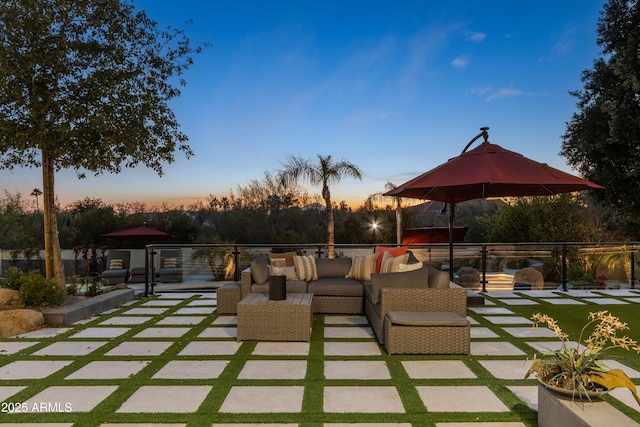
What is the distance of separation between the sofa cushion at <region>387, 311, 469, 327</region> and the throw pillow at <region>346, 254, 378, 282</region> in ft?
5.96

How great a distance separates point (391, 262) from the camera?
537cm

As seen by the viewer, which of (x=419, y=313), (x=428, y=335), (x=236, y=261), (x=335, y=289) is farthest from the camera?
(x=236, y=261)

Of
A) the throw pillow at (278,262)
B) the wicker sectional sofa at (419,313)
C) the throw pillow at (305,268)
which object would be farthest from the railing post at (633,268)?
the throw pillow at (278,262)

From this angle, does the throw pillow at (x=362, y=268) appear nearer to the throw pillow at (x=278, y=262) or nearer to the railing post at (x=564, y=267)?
the throw pillow at (x=278, y=262)

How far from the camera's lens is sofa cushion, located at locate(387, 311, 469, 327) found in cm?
367

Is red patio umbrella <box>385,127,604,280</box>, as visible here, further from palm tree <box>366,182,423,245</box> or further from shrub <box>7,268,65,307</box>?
palm tree <box>366,182,423,245</box>

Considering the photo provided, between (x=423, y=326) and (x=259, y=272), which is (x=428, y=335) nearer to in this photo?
(x=423, y=326)

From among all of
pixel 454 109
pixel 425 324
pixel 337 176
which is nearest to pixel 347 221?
pixel 337 176

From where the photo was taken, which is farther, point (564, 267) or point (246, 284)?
point (564, 267)

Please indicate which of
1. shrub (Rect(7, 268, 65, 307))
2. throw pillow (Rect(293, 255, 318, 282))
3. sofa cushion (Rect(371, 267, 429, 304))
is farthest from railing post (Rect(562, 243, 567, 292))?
shrub (Rect(7, 268, 65, 307))

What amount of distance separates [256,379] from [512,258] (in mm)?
6227

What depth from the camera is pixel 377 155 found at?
13.8m

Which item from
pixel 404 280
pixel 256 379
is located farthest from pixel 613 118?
pixel 256 379

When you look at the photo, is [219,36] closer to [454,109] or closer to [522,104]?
[454,109]
